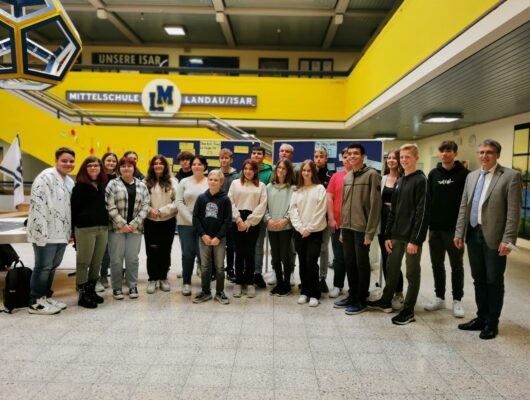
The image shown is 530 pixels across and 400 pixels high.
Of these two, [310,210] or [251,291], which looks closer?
[310,210]

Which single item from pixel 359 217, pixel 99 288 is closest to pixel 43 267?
pixel 99 288

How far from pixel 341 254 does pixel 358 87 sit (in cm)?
599

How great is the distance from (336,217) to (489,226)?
1503 millimetres

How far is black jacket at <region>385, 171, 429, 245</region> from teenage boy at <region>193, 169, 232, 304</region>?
1668 mm

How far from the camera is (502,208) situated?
3.13 m

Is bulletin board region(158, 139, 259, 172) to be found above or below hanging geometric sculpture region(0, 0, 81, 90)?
below

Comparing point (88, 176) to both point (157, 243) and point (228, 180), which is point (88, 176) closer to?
point (157, 243)

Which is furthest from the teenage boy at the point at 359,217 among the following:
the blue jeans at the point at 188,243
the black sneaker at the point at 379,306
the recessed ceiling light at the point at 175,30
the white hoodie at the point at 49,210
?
the recessed ceiling light at the point at 175,30

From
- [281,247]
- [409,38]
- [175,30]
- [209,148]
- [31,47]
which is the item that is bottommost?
[281,247]

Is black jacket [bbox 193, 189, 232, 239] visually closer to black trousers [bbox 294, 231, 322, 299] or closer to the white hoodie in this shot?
black trousers [bbox 294, 231, 322, 299]

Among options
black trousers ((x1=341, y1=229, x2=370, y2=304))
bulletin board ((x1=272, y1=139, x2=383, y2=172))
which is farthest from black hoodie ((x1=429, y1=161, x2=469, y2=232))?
bulletin board ((x1=272, y1=139, x2=383, y2=172))

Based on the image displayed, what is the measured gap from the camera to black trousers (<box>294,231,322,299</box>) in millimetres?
3947

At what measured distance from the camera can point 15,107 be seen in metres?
8.92

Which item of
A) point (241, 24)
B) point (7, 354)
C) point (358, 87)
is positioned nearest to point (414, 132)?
point (358, 87)
